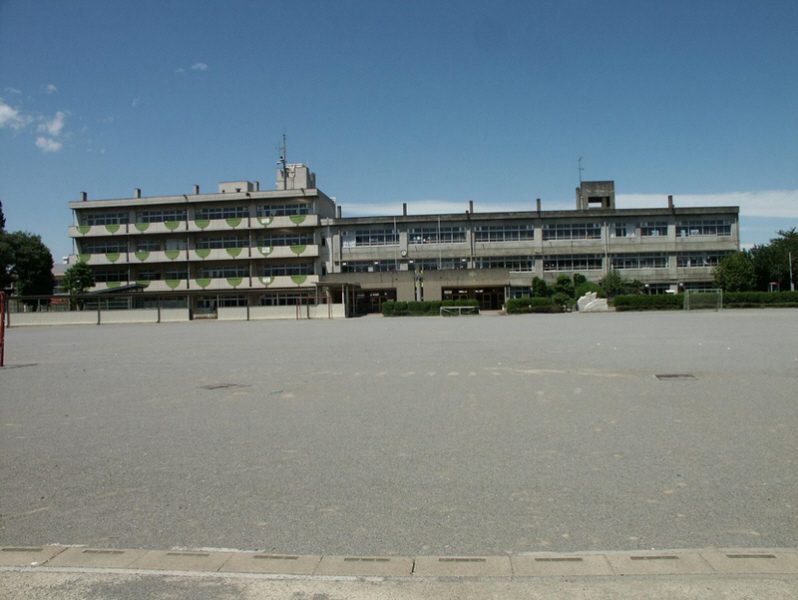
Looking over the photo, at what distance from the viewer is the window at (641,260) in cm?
7744

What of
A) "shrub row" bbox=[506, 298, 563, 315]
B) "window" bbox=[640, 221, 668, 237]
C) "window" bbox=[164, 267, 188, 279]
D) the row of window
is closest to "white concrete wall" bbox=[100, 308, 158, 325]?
"window" bbox=[164, 267, 188, 279]

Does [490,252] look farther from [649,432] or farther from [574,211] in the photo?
[649,432]

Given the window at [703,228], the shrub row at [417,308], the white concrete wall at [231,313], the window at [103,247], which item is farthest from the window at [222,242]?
the window at [703,228]

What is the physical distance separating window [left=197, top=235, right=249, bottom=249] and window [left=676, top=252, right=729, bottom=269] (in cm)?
5340

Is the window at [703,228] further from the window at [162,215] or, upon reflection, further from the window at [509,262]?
the window at [162,215]

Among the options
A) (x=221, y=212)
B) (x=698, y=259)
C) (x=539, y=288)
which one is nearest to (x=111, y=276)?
(x=221, y=212)

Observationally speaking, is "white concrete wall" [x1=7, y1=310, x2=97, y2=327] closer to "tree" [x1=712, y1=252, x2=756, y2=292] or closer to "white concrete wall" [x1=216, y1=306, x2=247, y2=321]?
"white concrete wall" [x1=216, y1=306, x2=247, y2=321]

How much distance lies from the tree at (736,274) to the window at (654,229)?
25.8ft

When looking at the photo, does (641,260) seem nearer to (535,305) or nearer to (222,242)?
(535,305)

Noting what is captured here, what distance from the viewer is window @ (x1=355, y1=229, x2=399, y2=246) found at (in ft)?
261

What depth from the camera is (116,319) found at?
6062 centimetres

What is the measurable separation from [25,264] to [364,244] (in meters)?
44.0

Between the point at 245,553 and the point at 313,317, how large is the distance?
57646 mm

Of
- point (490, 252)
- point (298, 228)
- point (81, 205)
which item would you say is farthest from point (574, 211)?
point (81, 205)
